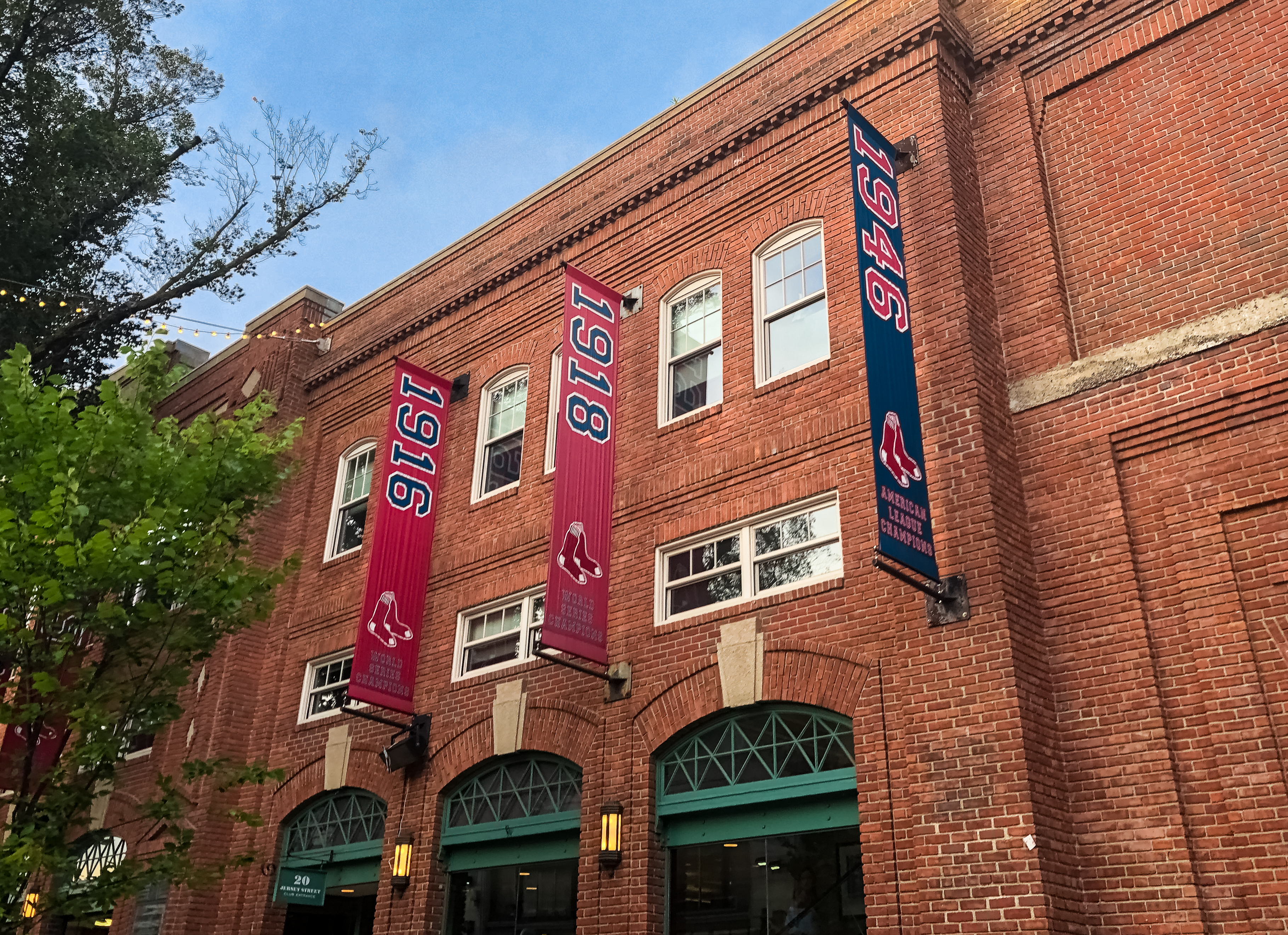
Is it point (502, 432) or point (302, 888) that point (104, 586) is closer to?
point (302, 888)

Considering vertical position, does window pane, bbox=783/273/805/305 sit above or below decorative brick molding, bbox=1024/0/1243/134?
below

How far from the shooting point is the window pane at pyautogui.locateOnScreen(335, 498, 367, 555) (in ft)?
54.4

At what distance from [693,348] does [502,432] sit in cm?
350

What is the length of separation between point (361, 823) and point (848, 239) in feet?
31.5

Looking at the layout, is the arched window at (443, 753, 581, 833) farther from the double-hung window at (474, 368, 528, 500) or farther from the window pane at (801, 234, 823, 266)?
the window pane at (801, 234, 823, 266)

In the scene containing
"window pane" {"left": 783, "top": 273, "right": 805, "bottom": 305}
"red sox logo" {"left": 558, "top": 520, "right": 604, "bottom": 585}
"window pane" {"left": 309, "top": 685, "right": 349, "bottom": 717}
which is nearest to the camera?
"red sox logo" {"left": 558, "top": 520, "right": 604, "bottom": 585}

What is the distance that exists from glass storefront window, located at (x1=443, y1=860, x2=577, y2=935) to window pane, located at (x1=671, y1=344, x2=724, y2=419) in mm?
5300

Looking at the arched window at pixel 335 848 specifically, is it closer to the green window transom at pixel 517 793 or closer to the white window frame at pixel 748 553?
the green window transom at pixel 517 793

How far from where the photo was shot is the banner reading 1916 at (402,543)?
13.3m

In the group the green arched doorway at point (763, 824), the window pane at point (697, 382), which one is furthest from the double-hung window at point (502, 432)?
the green arched doorway at point (763, 824)

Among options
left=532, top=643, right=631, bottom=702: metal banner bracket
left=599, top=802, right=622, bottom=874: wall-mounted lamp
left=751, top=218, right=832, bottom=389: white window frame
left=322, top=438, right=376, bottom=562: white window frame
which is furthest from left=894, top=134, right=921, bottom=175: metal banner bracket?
left=322, top=438, right=376, bottom=562: white window frame

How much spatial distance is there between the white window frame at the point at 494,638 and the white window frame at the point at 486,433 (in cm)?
155

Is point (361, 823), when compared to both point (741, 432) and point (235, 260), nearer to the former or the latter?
point (741, 432)

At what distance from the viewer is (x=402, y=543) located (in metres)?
14.1
